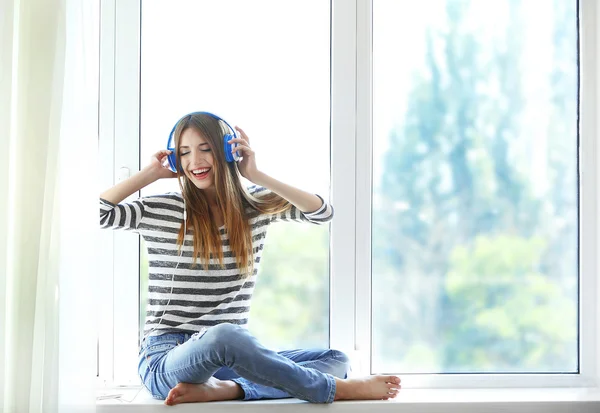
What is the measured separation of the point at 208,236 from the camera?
1779 millimetres

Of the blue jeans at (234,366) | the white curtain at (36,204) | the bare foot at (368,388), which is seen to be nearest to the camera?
the white curtain at (36,204)

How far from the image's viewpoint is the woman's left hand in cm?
174

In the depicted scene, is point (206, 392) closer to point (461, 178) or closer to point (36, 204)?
point (36, 204)

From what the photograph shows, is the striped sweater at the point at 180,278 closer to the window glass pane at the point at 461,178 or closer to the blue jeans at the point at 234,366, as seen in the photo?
the blue jeans at the point at 234,366

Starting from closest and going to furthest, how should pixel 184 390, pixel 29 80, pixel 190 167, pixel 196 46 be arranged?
pixel 29 80 → pixel 184 390 → pixel 190 167 → pixel 196 46

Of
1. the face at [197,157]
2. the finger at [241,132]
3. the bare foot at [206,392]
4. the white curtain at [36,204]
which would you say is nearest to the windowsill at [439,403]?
the bare foot at [206,392]

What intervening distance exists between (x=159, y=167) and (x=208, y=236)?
8.5 inches

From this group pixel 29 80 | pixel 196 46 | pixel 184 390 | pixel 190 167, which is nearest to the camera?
pixel 29 80

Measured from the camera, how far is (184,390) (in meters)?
1.62

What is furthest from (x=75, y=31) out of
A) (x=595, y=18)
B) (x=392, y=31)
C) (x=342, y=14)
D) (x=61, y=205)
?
(x=595, y=18)

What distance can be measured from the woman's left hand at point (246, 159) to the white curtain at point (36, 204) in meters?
0.48

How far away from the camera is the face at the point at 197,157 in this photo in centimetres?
175

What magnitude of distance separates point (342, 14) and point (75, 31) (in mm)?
790

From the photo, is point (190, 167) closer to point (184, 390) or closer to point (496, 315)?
point (184, 390)
